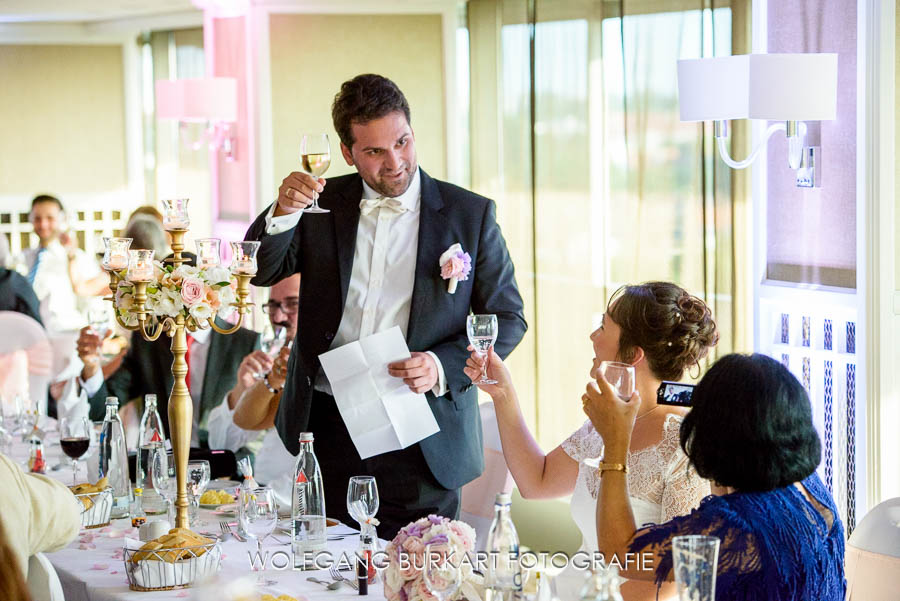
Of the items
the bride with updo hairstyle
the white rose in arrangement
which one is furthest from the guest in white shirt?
the bride with updo hairstyle

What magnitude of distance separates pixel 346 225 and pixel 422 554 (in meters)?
1.44

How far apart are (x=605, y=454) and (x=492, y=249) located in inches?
46.8

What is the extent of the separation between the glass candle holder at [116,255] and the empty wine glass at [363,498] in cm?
70

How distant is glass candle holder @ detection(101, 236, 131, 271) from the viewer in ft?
8.02

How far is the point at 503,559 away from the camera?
176 centimetres

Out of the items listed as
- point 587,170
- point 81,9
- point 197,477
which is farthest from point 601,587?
point 81,9

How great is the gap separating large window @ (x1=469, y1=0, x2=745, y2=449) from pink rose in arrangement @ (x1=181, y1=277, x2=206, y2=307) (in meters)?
3.07

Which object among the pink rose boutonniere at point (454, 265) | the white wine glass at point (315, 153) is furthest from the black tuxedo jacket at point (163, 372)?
the white wine glass at point (315, 153)

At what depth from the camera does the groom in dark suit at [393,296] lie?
3098 millimetres

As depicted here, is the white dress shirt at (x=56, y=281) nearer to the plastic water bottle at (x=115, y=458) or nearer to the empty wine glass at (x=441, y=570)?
the plastic water bottle at (x=115, y=458)

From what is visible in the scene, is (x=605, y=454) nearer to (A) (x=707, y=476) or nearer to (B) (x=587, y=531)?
(A) (x=707, y=476)

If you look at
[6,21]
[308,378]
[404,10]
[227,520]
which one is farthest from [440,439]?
[6,21]

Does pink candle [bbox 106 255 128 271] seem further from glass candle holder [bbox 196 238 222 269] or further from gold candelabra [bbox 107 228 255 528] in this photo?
glass candle holder [bbox 196 238 222 269]

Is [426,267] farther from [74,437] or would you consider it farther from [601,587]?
[601,587]
